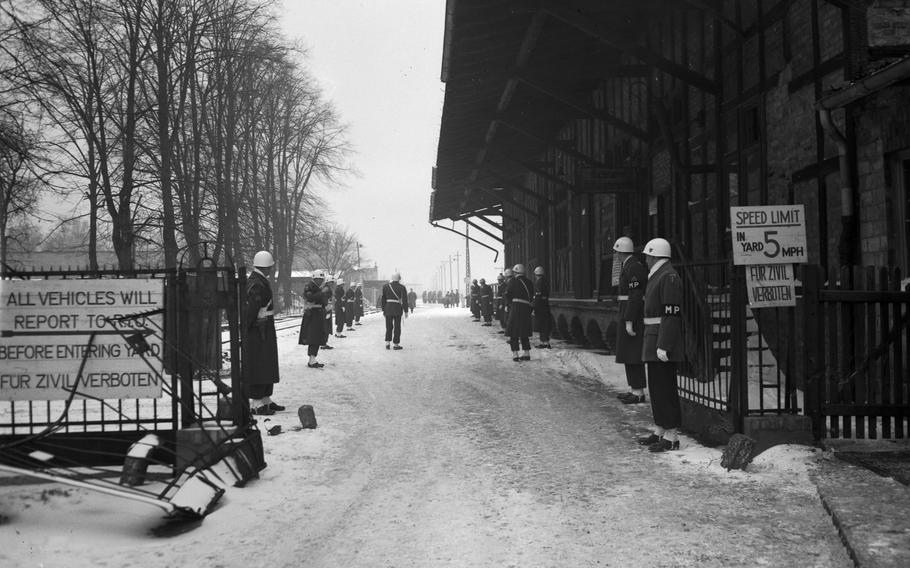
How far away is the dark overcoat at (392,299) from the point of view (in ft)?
64.4

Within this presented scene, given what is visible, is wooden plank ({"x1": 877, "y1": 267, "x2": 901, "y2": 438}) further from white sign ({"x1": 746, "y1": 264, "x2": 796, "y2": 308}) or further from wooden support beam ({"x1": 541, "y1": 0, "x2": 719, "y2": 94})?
wooden support beam ({"x1": 541, "y1": 0, "x2": 719, "y2": 94})

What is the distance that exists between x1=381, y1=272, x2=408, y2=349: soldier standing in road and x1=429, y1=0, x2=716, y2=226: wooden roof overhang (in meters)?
3.82

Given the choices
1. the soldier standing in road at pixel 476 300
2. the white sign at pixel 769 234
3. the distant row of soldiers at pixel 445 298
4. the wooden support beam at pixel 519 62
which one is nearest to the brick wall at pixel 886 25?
the white sign at pixel 769 234

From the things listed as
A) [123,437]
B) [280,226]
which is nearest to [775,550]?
[123,437]

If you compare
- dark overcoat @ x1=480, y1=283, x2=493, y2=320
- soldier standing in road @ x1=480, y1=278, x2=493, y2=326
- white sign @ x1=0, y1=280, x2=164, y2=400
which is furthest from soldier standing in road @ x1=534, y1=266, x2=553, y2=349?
white sign @ x1=0, y1=280, x2=164, y2=400

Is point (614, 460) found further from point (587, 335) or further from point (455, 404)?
point (587, 335)

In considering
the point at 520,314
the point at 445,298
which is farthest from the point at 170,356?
the point at 445,298

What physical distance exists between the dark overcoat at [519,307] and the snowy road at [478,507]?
6255 mm

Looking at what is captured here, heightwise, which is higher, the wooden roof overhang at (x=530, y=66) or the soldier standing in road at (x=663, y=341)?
the wooden roof overhang at (x=530, y=66)

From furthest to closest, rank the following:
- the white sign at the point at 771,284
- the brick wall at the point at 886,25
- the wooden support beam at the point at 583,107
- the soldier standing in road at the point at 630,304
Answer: the wooden support beam at the point at 583,107 < the soldier standing in road at the point at 630,304 < the brick wall at the point at 886,25 < the white sign at the point at 771,284

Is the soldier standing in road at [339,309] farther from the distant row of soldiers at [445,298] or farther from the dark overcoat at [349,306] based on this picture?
the distant row of soldiers at [445,298]

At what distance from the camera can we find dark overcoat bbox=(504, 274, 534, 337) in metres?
15.4

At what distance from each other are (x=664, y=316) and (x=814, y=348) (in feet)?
3.95

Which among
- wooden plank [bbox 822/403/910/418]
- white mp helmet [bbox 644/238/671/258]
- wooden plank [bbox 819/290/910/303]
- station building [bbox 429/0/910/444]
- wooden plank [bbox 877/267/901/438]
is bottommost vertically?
wooden plank [bbox 822/403/910/418]
